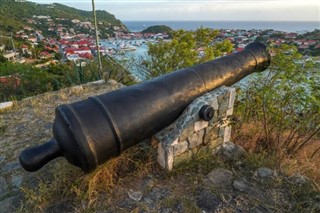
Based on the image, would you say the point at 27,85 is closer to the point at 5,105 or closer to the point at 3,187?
the point at 5,105

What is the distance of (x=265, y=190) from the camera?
263cm

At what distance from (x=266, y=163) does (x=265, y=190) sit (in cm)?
47

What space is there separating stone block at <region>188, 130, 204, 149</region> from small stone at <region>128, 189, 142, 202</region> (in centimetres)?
75

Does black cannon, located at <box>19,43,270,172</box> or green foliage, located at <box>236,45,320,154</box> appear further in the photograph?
green foliage, located at <box>236,45,320,154</box>

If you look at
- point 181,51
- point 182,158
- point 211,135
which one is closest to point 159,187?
point 182,158

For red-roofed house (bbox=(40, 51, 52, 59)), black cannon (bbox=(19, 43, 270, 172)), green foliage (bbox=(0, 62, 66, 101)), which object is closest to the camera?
black cannon (bbox=(19, 43, 270, 172))

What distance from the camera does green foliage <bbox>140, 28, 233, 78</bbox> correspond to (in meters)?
6.96

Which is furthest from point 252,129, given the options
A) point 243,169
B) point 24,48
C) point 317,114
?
point 24,48

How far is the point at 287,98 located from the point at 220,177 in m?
1.60

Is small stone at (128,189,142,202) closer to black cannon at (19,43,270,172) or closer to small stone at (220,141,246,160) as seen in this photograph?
black cannon at (19,43,270,172)

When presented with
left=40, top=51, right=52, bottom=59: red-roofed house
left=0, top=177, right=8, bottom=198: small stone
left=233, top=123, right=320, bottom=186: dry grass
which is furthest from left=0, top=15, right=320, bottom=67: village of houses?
left=0, top=177, right=8, bottom=198: small stone

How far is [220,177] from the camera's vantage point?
9.20 ft

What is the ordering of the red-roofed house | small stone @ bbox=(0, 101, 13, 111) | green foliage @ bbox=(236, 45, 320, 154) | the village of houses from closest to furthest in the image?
1. green foliage @ bbox=(236, 45, 320, 154)
2. small stone @ bbox=(0, 101, 13, 111)
3. the village of houses
4. the red-roofed house

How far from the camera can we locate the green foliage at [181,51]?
696 cm
